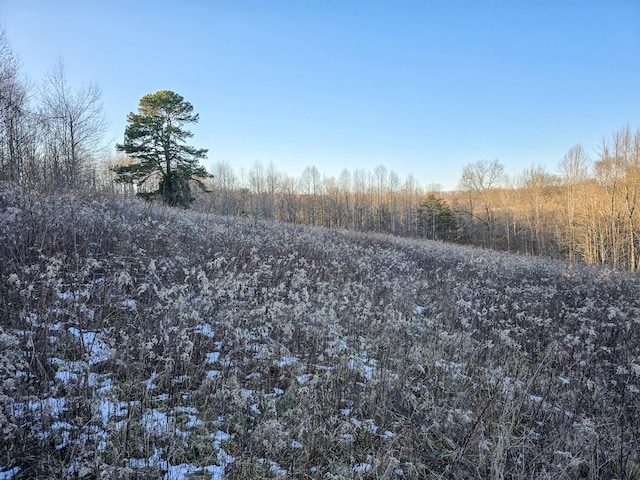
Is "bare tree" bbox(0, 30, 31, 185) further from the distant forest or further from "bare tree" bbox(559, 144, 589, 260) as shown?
"bare tree" bbox(559, 144, 589, 260)

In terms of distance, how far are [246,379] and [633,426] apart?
15.1 feet

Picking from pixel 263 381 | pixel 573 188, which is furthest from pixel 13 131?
pixel 573 188

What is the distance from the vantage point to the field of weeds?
2.81 m

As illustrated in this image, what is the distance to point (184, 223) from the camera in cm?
984

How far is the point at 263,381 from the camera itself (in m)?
3.91

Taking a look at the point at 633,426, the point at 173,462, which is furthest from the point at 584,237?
the point at 173,462

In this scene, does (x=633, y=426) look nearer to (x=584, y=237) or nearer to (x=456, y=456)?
(x=456, y=456)

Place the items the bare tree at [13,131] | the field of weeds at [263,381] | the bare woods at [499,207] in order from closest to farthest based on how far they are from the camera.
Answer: the field of weeds at [263,381] < the bare tree at [13,131] < the bare woods at [499,207]

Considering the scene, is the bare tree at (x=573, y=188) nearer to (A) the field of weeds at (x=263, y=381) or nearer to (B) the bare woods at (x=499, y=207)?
(B) the bare woods at (x=499, y=207)

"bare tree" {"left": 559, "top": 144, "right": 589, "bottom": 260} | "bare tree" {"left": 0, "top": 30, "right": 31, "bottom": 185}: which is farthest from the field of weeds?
"bare tree" {"left": 559, "top": 144, "right": 589, "bottom": 260}

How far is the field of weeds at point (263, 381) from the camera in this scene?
281 centimetres

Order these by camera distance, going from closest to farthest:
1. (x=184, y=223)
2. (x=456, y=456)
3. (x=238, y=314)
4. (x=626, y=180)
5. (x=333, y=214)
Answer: (x=456, y=456), (x=238, y=314), (x=184, y=223), (x=626, y=180), (x=333, y=214)

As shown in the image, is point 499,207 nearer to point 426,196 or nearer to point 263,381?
point 426,196

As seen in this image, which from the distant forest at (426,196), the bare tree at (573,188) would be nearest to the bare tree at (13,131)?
the distant forest at (426,196)
